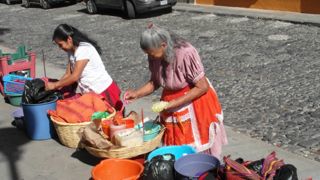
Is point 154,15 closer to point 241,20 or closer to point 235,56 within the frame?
point 241,20

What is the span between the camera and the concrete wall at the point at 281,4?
43.3ft

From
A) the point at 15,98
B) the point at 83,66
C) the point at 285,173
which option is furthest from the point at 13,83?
the point at 285,173

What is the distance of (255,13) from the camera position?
13812 mm

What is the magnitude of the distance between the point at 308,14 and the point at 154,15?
16.0 feet

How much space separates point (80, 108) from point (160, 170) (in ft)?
5.53

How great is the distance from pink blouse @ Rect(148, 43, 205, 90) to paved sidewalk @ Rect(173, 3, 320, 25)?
8.32 metres

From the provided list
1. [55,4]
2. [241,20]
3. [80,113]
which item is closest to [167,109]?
[80,113]

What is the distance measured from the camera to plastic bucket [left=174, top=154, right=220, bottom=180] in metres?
3.86

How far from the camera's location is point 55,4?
69.7ft

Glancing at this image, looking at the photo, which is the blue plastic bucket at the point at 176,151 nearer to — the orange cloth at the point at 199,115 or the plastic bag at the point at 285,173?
the orange cloth at the point at 199,115

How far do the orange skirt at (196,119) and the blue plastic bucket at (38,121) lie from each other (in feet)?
6.09

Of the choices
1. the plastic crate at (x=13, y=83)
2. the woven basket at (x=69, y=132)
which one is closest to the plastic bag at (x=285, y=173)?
the woven basket at (x=69, y=132)

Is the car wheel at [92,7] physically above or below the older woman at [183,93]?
below

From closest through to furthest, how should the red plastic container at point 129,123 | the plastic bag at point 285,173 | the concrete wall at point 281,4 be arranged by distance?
the plastic bag at point 285,173, the red plastic container at point 129,123, the concrete wall at point 281,4
